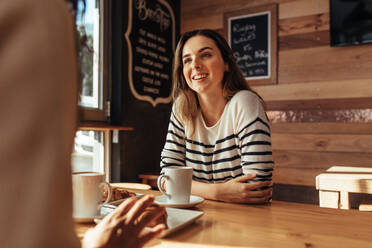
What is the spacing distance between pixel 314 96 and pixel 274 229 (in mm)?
2222

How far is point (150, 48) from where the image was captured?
2865 millimetres

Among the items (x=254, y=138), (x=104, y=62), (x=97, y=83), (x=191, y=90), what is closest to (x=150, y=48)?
(x=104, y=62)

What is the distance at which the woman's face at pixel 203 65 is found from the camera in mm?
1607

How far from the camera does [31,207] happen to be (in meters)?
0.24

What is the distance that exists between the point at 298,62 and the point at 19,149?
111 inches

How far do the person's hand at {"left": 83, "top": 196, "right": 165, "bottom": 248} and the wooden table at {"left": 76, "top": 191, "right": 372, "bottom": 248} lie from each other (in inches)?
4.2

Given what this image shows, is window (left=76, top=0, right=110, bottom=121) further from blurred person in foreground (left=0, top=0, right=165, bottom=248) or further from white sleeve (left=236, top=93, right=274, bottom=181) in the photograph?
blurred person in foreground (left=0, top=0, right=165, bottom=248)

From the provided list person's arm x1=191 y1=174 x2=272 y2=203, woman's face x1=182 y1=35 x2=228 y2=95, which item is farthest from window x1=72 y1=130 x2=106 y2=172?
person's arm x1=191 y1=174 x2=272 y2=203

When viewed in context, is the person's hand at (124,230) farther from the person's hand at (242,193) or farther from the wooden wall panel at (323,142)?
the wooden wall panel at (323,142)

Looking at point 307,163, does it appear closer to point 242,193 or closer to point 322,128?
point 322,128

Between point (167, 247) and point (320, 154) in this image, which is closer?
point (167, 247)

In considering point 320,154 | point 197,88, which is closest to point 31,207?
point 197,88

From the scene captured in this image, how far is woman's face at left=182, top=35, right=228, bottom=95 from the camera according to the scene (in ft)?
5.27

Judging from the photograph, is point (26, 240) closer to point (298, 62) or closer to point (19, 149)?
point (19, 149)
